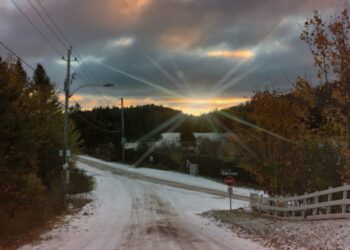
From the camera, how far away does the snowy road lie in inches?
507

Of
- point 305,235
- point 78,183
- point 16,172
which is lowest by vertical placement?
point 78,183

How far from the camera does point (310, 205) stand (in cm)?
1532

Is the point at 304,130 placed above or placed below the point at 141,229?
above

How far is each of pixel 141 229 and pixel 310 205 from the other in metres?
6.34

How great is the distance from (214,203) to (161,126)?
7763 centimetres

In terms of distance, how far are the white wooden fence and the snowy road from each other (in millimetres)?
2856

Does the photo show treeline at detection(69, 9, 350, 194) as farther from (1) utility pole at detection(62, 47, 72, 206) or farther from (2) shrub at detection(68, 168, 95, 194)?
(2) shrub at detection(68, 168, 95, 194)

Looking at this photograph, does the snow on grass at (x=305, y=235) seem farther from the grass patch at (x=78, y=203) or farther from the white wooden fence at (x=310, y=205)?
the grass patch at (x=78, y=203)

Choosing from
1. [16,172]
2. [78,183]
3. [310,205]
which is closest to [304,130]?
[310,205]

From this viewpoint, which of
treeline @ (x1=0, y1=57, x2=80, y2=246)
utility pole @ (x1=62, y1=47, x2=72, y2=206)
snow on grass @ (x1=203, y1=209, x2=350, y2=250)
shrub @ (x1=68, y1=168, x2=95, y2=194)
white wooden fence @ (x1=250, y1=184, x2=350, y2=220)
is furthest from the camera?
shrub @ (x1=68, y1=168, x2=95, y2=194)

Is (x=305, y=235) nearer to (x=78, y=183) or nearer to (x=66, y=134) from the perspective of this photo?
(x=66, y=134)

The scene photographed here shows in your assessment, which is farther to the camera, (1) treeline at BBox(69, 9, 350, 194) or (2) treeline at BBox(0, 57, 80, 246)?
(2) treeline at BBox(0, 57, 80, 246)

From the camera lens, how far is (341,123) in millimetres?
14109

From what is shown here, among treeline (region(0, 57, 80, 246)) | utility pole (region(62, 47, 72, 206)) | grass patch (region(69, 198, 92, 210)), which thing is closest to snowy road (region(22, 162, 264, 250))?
grass patch (region(69, 198, 92, 210))
